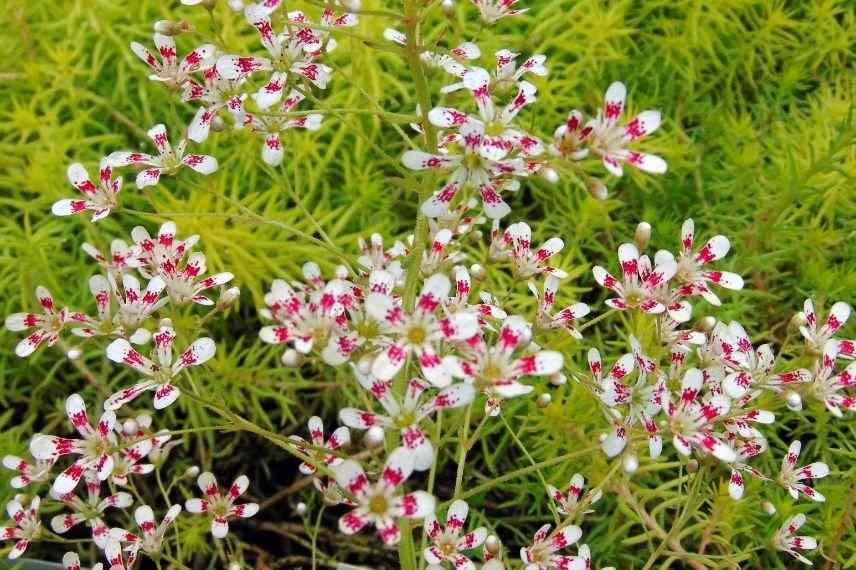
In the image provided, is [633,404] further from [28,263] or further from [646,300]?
[28,263]

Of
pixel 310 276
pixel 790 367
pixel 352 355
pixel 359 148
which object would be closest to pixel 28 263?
pixel 359 148

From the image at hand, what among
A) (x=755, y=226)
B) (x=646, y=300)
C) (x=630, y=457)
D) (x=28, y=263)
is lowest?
(x=28, y=263)

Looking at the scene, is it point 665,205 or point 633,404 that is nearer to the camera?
point 633,404

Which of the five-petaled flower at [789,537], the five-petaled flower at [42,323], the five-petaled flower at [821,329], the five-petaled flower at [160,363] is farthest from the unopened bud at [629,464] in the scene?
the five-petaled flower at [42,323]

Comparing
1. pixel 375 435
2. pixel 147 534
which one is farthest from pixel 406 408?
pixel 147 534

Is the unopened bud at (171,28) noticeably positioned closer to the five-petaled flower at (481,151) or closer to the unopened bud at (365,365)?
the five-petaled flower at (481,151)

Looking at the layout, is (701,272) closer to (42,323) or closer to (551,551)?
(551,551)
